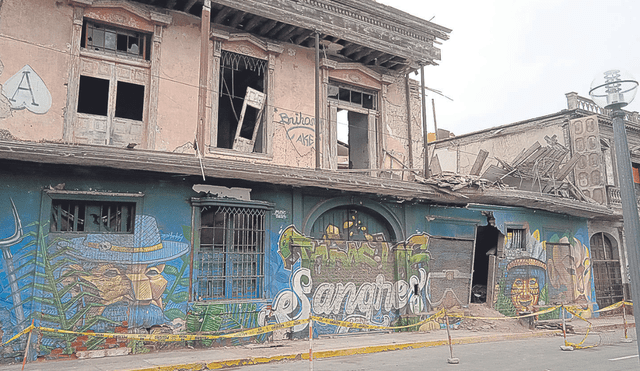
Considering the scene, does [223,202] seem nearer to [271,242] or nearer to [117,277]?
[271,242]

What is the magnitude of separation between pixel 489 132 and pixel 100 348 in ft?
60.1

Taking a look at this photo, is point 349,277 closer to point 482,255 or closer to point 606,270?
point 482,255

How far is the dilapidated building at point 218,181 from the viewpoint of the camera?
9188 mm

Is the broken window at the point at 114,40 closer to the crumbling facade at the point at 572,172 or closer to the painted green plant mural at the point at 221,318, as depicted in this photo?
the painted green plant mural at the point at 221,318

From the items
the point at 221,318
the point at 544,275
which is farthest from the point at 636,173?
the point at 221,318

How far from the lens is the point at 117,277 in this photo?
9547mm

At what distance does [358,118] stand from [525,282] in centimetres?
744

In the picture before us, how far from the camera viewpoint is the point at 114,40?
10.8 m

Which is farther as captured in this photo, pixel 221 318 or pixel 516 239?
pixel 516 239

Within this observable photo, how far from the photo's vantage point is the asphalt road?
8.28 metres

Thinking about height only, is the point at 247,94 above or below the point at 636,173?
above

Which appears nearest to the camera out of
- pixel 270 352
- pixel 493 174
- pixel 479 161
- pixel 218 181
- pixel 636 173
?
pixel 270 352

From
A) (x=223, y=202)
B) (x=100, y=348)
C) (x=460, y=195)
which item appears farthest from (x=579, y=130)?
(x=100, y=348)

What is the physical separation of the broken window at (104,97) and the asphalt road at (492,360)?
722 cm
